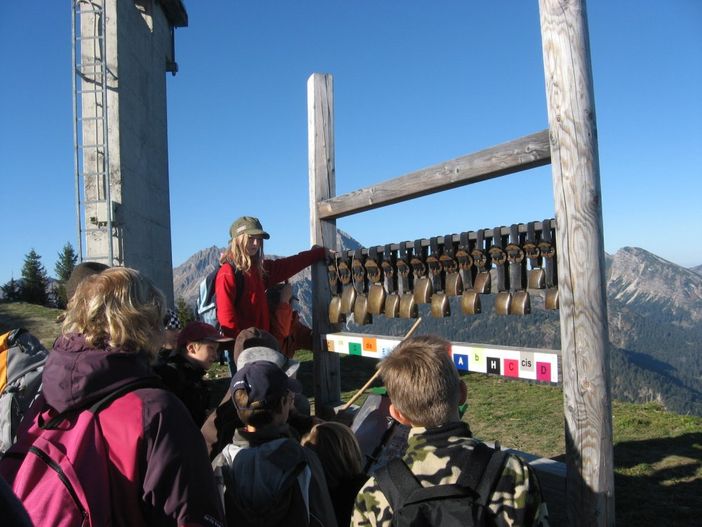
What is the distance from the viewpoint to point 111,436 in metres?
1.59

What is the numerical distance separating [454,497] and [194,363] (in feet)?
6.60

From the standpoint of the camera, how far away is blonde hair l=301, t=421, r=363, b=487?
255cm

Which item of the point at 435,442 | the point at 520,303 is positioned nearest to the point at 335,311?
the point at 520,303

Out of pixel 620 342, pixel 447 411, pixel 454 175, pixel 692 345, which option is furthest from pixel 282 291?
pixel 692 345

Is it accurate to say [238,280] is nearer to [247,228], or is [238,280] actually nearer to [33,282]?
[247,228]

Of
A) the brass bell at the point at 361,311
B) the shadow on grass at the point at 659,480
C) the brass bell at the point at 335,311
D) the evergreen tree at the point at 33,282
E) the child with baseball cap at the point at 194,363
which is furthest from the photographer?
the evergreen tree at the point at 33,282

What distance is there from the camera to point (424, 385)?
1.95 meters

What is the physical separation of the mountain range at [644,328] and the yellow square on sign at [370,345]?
24.2m

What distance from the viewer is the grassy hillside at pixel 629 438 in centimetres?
392

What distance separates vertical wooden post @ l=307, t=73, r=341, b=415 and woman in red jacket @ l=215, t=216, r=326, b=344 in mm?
775

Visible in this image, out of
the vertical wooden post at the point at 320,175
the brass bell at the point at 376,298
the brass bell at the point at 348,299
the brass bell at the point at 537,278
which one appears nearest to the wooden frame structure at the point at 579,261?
the brass bell at the point at 537,278

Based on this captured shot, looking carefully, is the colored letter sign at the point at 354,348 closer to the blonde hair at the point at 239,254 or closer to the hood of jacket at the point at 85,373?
the blonde hair at the point at 239,254

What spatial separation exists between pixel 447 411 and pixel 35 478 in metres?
1.23

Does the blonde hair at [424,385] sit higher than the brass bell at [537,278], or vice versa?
the brass bell at [537,278]
